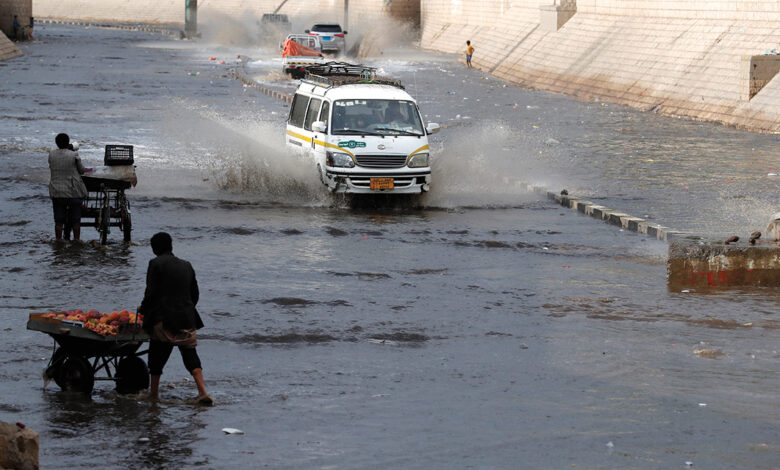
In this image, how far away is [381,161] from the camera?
19.3 metres

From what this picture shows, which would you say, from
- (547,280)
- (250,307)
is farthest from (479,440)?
(547,280)

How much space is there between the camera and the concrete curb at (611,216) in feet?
56.2

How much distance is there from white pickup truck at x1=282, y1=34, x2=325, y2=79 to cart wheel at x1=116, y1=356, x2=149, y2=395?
134 ft

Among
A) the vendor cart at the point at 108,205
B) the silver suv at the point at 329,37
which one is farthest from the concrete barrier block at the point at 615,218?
the silver suv at the point at 329,37

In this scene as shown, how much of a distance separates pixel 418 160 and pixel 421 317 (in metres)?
7.64

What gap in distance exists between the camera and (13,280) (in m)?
13.4

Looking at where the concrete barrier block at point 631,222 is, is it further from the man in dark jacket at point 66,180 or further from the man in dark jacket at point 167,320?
the man in dark jacket at point 167,320

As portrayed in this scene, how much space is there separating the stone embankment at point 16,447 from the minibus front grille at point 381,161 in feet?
41.1

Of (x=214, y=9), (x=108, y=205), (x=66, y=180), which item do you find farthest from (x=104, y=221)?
(x=214, y=9)

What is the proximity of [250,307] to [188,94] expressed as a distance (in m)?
32.0

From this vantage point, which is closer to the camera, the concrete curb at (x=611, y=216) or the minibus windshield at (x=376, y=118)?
the concrete curb at (x=611, y=216)

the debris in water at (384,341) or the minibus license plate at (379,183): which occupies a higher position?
the minibus license plate at (379,183)

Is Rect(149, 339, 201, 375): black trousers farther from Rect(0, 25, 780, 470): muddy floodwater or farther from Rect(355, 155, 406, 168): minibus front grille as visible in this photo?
Rect(355, 155, 406, 168): minibus front grille

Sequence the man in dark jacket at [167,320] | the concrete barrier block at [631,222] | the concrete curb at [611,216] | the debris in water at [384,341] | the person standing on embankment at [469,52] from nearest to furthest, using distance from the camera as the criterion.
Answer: the man in dark jacket at [167,320]
the debris in water at [384,341]
the concrete curb at [611,216]
the concrete barrier block at [631,222]
the person standing on embankment at [469,52]
